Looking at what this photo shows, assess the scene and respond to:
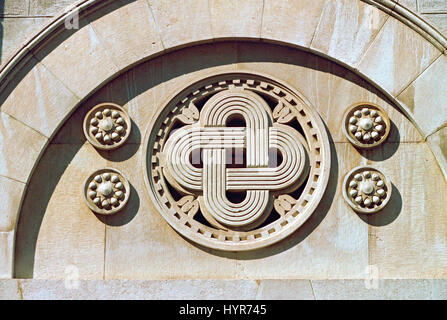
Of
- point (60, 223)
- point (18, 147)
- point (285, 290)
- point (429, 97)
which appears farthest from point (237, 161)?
point (18, 147)

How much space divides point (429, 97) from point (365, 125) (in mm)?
813

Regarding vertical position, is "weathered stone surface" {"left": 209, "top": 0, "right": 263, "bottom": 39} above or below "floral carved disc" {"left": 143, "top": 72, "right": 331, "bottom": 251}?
above

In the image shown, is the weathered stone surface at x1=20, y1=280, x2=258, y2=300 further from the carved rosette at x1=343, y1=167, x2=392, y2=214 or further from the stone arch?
the carved rosette at x1=343, y1=167, x2=392, y2=214

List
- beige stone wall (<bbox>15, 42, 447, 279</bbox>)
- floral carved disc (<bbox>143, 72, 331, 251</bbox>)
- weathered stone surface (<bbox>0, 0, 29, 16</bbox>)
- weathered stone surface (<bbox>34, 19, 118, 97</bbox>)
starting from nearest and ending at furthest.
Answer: beige stone wall (<bbox>15, 42, 447, 279</bbox>) < floral carved disc (<bbox>143, 72, 331, 251</bbox>) < weathered stone surface (<bbox>34, 19, 118, 97</bbox>) < weathered stone surface (<bbox>0, 0, 29, 16</bbox>)

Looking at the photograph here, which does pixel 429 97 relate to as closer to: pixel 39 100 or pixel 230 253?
pixel 230 253

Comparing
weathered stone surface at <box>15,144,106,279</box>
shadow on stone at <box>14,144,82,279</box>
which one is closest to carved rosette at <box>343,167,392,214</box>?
weathered stone surface at <box>15,144,106,279</box>

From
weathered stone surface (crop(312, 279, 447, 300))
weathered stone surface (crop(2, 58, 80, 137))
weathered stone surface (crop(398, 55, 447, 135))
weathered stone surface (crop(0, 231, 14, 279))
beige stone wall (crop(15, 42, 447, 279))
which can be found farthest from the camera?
weathered stone surface (crop(2, 58, 80, 137))

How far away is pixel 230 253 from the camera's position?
10.7 metres

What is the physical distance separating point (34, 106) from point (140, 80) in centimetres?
127

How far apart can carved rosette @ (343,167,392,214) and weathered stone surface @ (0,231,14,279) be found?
12.5 feet

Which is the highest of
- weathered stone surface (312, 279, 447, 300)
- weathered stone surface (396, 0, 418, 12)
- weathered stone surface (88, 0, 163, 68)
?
weathered stone surface (396, 0, 418, 12)

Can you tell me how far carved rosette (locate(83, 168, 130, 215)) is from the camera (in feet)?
35.4

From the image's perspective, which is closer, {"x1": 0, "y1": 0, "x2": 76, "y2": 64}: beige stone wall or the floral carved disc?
the floral carved disc
